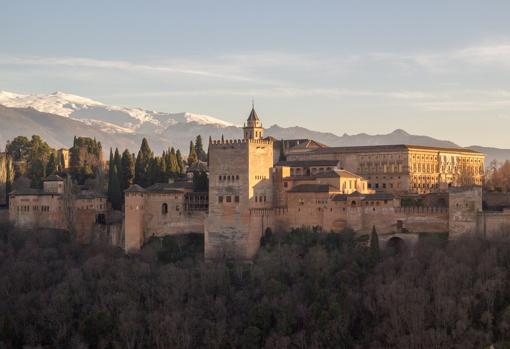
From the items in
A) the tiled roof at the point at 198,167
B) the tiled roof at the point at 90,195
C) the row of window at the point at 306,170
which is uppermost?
the tiled roof at the point at 198,167

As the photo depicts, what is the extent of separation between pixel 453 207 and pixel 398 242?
2.96m

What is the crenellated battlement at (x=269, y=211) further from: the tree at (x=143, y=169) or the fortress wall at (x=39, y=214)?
the tree at (x=143, y=169)

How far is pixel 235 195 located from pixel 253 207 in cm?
105

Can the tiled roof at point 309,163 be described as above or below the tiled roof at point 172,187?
above

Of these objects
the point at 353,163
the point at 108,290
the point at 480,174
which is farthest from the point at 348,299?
the point at 480,174

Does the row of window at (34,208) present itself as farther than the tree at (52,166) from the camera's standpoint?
No

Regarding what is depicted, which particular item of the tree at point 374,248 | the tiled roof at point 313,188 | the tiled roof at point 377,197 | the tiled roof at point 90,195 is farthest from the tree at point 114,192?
the tree at point 374,248

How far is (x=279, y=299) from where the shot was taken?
3950cm

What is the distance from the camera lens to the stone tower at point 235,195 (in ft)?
151

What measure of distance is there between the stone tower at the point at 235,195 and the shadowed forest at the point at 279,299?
92 cm

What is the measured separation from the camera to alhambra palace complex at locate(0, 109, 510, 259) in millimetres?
44188

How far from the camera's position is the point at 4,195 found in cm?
5925

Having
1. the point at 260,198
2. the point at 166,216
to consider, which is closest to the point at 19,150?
the point at 166,216

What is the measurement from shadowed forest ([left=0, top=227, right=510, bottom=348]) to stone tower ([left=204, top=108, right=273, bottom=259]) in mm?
916
